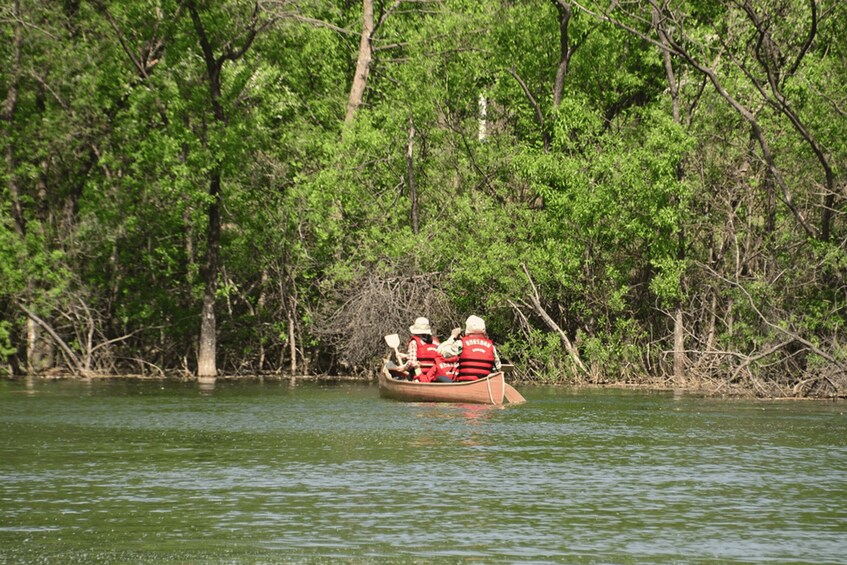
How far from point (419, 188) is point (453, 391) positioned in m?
12.7

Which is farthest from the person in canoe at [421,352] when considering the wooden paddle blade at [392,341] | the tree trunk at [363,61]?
the tree trunk at [363,61]

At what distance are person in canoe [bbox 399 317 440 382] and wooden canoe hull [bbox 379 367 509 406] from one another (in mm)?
707

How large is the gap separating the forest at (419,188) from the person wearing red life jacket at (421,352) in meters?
5.60

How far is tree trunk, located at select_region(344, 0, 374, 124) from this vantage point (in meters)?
43.4

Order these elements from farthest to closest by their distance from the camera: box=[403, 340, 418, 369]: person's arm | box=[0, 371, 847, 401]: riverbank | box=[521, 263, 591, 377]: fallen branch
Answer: box=[521, 263, 591, 377]: fallen branch → box=[403, 340, 418, 369]: person's arm → box=[0, 371, 847, 401]: riverbank

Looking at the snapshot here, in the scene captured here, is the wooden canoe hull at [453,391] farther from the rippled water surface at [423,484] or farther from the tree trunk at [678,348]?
the tree trunk at [678,348]

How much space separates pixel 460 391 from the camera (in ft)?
97.5

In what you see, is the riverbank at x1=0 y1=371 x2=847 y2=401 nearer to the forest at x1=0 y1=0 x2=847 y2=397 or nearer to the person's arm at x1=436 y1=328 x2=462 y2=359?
the forest at x1=0 y1=0 x2=847 y2=397

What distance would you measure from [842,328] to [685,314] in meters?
5.45

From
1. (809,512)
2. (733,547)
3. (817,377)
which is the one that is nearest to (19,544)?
(733,547)

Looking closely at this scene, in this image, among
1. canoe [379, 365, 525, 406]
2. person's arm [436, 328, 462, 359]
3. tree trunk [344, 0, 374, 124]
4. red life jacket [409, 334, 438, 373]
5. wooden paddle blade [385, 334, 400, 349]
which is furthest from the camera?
tree trunk [344, 0, 374, 124]

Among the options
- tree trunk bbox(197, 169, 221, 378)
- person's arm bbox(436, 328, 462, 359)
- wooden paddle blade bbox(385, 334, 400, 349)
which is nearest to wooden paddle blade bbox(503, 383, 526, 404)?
person's arm bbox(436, 328, 462, 359)

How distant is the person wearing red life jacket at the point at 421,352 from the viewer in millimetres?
31797

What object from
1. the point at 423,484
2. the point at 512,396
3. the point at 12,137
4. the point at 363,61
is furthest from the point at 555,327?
the point at 423,484
